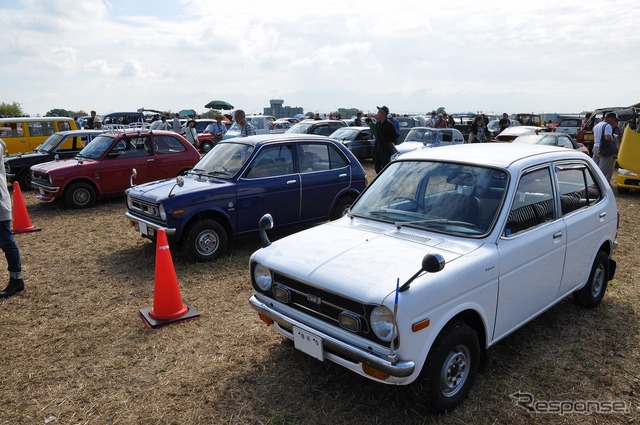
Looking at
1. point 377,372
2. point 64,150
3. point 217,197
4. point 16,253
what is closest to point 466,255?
point 377,372

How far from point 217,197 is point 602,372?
15.8 ft

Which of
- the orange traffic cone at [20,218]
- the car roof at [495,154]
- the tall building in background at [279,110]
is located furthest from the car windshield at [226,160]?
the tall building in background at [279,110]

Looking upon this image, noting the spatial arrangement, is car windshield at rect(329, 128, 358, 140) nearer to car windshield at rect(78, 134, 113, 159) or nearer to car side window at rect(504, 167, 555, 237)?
car windshield at rect(78, 134, 113, 159)

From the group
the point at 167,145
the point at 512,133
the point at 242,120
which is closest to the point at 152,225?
the point at 167,145

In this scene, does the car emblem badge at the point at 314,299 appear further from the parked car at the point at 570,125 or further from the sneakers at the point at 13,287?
the parked car at the point at 570,125

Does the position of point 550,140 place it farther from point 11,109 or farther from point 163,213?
point 11,109

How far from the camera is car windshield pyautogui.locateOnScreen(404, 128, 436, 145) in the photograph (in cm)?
1553

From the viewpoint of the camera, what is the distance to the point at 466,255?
317cm

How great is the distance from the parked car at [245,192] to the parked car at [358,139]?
8.98 meters

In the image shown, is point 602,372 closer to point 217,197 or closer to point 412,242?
point 412,242

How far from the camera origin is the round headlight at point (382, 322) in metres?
2.78

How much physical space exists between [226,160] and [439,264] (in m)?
4.94

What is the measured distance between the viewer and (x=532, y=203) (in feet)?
12.3

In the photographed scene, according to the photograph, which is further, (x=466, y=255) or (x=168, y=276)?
(x=168, y=276)
